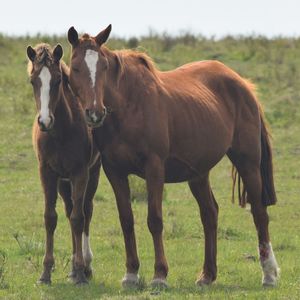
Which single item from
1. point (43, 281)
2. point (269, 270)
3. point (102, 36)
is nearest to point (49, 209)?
point (43, 281)

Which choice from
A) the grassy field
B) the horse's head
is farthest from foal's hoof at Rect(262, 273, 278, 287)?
the horse's head

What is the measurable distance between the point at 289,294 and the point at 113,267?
264 centimetres

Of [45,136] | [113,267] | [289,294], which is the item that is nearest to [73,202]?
[45,136]

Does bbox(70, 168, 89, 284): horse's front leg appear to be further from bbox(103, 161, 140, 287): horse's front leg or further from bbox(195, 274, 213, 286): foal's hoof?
bbox(195, 274, 213, 286): foal's hoof

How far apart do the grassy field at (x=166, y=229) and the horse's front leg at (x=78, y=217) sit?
18cm

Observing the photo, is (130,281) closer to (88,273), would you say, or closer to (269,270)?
(88,273)

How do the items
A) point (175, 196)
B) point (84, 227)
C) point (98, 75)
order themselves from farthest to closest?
point (175, 196) → point (84, 227) → point (98, 75)

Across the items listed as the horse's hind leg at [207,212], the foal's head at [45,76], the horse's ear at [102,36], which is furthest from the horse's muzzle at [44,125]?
the horse's hind leg at [207,212]

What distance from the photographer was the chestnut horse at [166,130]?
8.33m

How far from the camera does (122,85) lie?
8.54 meters

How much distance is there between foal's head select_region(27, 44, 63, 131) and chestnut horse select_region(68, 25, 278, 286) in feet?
1.25

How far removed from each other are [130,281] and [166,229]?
376cm

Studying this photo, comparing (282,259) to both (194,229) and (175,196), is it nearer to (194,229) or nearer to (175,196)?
(194,229)

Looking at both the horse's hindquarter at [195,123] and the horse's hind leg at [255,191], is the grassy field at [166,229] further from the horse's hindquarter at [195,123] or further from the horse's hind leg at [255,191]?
the horse's hindquarter at [195,123]
